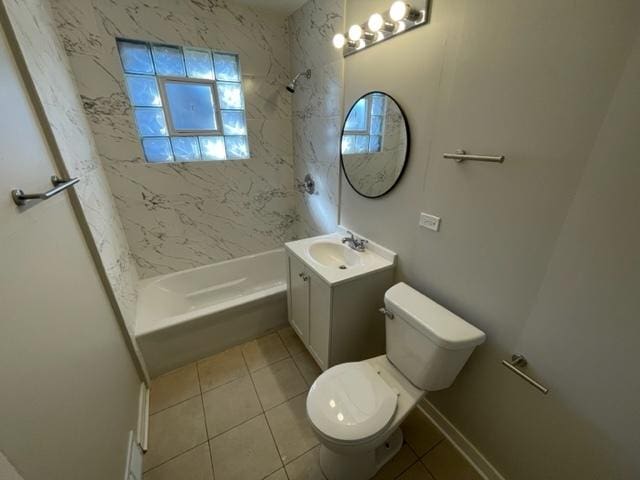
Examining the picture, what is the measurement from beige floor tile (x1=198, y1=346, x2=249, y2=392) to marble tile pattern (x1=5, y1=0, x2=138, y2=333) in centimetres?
55

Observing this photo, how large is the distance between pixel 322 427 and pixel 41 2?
2.40 metres

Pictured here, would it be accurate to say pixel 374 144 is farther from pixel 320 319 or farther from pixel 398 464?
pixel 398 464

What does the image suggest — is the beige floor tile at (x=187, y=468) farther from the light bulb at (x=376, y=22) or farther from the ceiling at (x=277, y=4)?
the ceiling at (x=277, y=4)

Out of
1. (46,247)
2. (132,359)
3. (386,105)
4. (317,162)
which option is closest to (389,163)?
(386,105)

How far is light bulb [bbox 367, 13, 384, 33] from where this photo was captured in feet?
3.83

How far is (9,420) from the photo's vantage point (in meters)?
0.55

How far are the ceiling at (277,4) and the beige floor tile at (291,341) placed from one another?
8.02 feet

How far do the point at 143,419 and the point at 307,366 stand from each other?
971 mm

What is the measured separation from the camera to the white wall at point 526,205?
0.73 metres

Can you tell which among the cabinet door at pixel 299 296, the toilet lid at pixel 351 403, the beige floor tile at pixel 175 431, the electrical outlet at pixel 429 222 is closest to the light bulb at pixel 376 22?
the electrical outlet at pixel 429 222

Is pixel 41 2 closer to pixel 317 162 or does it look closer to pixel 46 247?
pixel 46 247

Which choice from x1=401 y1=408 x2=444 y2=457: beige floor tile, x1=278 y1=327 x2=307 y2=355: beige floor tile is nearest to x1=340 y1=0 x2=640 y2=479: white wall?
x1=401 y1=408 x2=444 y2=457: beige floor tile

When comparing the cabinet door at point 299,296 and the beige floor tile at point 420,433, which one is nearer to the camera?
the beige floor tile at point 420,433

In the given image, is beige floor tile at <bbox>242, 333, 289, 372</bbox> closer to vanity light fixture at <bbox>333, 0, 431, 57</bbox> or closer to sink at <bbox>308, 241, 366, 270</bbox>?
sink at <bbox>308, 241, 366, 270</bbox>
